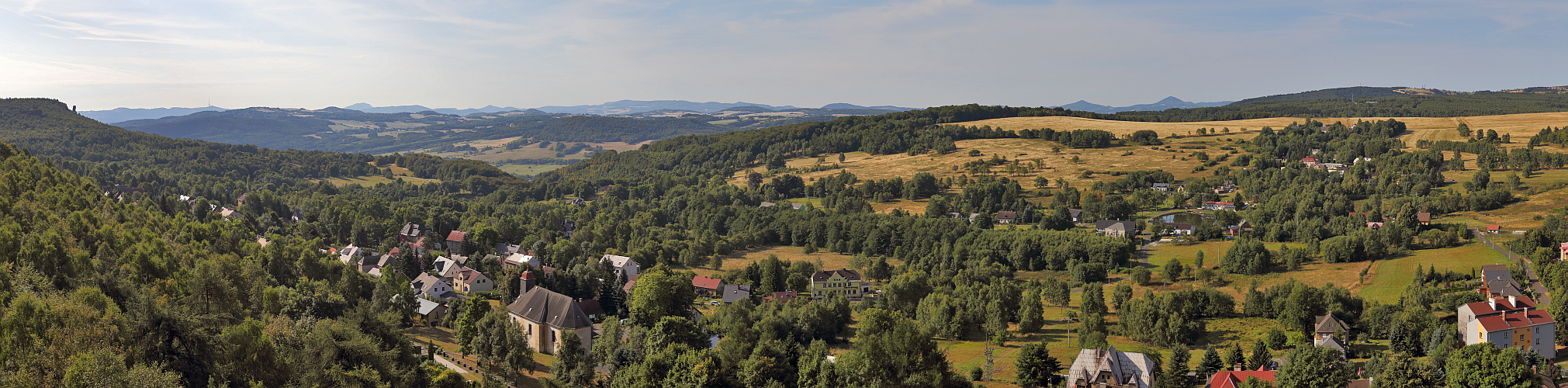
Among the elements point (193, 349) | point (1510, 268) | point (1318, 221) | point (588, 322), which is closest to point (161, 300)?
point (193, 349)

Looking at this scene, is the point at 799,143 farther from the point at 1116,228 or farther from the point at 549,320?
the point at 549,320

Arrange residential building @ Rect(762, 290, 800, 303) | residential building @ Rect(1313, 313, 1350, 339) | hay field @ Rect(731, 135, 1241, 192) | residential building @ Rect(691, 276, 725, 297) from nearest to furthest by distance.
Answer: residential building @ Rect(1313, 313, 1350, 339), residential building @ Rect(762, 290, 800, 303), residential building @ Rect(691, 276, 725, 297), hay field @ Rect(731, 135, 1241, 192)

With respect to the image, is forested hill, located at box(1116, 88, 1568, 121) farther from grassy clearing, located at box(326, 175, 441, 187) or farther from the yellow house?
grassy clearing, located at box(326, 175, 441, 187)

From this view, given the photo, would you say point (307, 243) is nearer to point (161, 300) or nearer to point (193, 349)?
point (161, 300)

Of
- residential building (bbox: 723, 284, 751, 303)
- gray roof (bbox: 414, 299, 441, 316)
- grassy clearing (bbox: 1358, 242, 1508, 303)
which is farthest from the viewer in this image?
residential building (bbox: 723, 284, 751, 303)

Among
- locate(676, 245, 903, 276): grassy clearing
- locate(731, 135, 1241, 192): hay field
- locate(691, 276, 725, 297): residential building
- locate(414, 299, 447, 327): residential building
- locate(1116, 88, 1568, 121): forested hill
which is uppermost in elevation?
locate(1116, 88, 1568, 121): forested hill

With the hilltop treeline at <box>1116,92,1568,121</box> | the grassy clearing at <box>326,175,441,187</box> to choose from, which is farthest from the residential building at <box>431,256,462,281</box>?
the hilltop treeline at <box>1116,92,1568,121</box>
